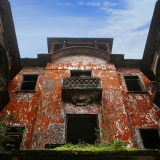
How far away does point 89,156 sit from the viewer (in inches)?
255

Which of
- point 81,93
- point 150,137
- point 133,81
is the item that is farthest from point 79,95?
point 133,81

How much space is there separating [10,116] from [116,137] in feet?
17.4

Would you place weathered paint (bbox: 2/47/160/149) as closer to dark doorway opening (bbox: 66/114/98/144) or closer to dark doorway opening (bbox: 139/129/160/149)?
dark doorway opening (bbox: 139/129/160/149)

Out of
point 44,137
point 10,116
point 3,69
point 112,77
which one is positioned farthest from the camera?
point 112,77

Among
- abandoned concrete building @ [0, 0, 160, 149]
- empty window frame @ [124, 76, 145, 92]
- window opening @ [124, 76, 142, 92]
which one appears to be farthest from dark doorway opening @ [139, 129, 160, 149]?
window opening @ [124, 76, 142, 92]

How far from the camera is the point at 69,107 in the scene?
10977 mm

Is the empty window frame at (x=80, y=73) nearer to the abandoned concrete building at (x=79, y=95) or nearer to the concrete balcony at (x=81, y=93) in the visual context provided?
the abandoned concrete building at (x=79, y=95)

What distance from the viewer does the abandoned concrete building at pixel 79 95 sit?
32.5 ft

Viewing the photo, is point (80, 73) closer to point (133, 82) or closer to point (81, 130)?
point (133, 82)

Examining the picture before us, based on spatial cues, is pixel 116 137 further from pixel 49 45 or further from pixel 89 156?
pixel 49 45

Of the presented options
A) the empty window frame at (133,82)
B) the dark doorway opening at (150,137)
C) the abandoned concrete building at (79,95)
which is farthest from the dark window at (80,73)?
the dark doorway opening at (150,137)

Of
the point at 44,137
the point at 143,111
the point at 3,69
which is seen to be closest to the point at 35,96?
the point at 3,69

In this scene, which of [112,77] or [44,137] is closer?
[44,137]

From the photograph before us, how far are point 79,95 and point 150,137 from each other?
180 inches
